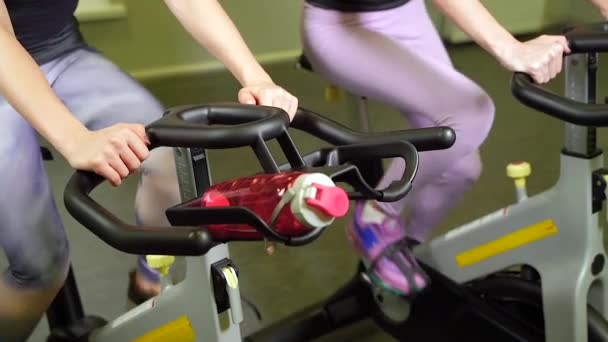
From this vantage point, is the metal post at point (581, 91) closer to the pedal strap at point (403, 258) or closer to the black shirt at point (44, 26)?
the pedal strap at point (403, 258)

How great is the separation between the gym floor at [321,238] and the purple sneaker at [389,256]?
0.86ft

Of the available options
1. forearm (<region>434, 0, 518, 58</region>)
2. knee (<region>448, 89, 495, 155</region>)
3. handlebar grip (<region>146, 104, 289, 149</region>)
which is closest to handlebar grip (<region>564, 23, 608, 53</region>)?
forearm (<region>434, 0, 518, 58</region>)

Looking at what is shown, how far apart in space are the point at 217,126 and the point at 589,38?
2.17 ft

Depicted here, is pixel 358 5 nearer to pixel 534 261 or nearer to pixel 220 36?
pixel 220 36

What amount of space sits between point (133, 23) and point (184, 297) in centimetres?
309

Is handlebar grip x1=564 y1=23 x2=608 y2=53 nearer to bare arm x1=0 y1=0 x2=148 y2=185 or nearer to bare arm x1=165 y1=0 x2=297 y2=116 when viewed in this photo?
bare arm x1=165 y1=0 x2=297 y2=116

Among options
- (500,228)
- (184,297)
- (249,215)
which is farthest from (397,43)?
(249,215)

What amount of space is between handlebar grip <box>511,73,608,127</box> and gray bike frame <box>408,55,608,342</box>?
0.12 m

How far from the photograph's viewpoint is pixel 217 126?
2.51 ft

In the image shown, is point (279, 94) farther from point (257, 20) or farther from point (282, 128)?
point (257, 20)

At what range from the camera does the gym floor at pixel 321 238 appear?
194 cm

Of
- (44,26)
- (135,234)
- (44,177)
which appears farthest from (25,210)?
(135,234)

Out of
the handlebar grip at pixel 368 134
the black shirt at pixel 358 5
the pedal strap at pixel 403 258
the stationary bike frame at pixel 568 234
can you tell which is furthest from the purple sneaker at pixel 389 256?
the handlebar grip at pixel 368 134

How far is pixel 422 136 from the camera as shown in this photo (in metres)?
0.87
